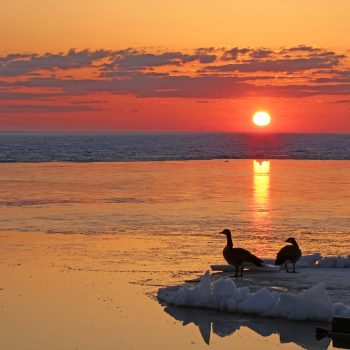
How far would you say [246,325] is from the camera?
1262 centimetres

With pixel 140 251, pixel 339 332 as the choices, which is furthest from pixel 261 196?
pixel 339 332

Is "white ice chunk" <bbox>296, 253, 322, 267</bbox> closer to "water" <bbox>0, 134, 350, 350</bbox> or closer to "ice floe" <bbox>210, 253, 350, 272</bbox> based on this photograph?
"ice floe" <bbox>210, 253, 350, 272</bbox>

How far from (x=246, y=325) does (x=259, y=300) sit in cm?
81

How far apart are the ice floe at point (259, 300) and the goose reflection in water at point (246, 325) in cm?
15

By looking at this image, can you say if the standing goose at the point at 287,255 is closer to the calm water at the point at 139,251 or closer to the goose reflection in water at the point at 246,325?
the calm water at the point at 139,251

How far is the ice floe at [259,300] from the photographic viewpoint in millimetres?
12812

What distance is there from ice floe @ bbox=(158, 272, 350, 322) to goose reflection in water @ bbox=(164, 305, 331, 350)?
148mm

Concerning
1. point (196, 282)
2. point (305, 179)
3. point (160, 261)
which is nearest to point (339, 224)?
point (160, 261)

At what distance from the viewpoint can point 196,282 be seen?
609 inches

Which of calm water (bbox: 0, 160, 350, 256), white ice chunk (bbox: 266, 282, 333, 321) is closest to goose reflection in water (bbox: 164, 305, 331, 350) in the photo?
white ice chunk (bbox: 266, 282, 333, 321)

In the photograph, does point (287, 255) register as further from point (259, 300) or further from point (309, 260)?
point (259, 300)

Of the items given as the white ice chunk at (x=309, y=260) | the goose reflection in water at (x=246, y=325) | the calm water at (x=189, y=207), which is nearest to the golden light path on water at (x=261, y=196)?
the calm water at (x=189, y=207)

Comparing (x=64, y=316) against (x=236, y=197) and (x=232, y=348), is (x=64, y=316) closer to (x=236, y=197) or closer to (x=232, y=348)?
(x=232, y=348)

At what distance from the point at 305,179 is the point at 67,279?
32901 mm
